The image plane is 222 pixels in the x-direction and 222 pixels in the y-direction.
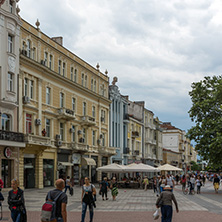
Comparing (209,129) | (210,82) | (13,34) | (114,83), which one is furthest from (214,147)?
(114,83)

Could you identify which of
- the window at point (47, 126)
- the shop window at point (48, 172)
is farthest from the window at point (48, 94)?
the shop window at point (48, 172)

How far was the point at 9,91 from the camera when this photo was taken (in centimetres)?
3152

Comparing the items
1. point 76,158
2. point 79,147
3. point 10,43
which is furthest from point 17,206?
point 76,158

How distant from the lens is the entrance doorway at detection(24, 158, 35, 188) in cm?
3519

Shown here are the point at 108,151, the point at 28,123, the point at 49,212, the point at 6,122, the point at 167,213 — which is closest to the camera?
the point at 49,212

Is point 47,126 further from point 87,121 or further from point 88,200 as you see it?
point 88,200

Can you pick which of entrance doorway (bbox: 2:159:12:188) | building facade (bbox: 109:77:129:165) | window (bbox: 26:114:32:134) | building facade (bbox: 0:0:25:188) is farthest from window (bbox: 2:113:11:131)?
building facade (bbox: 109:77:129:165)

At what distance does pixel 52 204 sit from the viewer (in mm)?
7828

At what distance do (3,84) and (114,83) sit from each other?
30935mm

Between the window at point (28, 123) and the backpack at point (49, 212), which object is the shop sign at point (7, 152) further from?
the backpack at point (49, 212)

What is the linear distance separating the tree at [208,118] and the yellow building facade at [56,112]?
41.1ft

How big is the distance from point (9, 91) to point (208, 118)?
18452 mm

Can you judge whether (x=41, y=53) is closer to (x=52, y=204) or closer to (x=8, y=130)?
(x=8, y=130)

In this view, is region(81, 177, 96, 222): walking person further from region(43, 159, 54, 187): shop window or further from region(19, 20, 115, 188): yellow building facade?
region(43, 159, 54, 187): shop window
